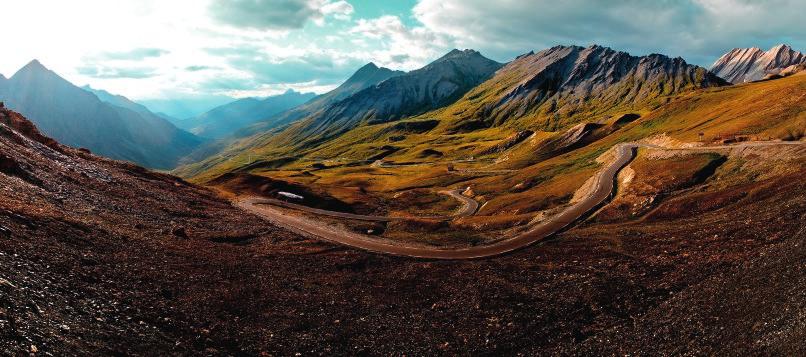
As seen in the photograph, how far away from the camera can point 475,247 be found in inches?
2825

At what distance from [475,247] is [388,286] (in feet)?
68.1

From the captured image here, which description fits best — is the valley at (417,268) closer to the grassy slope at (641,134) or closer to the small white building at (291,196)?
the grassy slope at (641,134)

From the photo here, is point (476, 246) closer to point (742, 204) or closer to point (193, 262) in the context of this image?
point (742, 204)

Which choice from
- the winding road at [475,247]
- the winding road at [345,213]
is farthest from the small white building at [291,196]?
the winding road at [475,247]

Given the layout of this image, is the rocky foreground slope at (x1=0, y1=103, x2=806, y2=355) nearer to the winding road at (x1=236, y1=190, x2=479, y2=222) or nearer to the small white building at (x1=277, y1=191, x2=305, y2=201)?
the winding road at (x1=236, y1=190, x2=479, y2=222)

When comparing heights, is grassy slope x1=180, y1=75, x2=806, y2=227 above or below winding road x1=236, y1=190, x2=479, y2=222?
above

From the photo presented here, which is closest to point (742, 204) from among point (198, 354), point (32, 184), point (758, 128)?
point (758, 128)

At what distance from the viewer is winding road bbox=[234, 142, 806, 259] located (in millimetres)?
69875

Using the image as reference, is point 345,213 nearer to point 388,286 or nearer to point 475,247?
point 475,247

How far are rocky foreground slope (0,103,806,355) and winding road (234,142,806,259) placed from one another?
3.90 metres

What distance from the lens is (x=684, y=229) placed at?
5878 centimetres

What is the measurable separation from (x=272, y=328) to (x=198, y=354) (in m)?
8.72

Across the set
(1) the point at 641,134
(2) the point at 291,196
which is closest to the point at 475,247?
(2) the point at 291,196

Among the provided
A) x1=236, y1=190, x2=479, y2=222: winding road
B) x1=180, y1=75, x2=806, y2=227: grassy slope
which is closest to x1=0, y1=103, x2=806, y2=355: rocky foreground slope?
x1=180, y1=75, x2=806, y2=227: grassy slope
